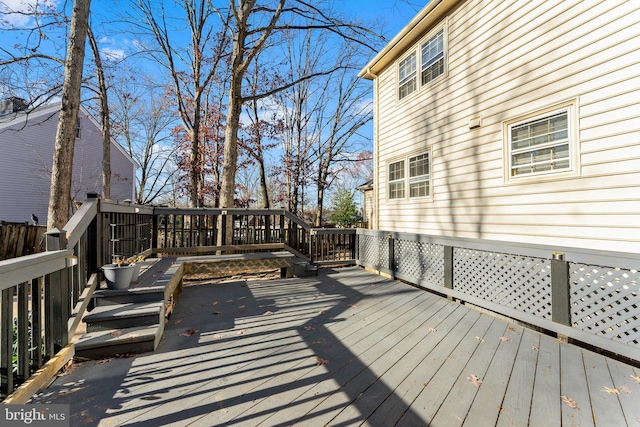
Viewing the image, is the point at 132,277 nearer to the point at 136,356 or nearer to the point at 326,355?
the point at 136,356

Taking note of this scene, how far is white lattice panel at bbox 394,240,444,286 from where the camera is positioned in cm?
443

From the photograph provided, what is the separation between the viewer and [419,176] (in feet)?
18.5

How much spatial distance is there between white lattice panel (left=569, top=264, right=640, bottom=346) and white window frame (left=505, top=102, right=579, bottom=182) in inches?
46.6

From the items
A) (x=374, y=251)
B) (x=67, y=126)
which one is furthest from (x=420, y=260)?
(x=67, y=126)

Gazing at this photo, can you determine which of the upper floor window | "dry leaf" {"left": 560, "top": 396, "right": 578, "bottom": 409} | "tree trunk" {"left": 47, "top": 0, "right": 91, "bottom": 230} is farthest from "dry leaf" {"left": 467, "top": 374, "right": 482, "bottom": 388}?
"tree trunk" {"left": 47, "top": 0, "right": 91, "bottom": 230}

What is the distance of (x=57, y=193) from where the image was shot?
180 inches

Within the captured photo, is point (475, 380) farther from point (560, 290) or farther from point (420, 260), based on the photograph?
point (420, 260)

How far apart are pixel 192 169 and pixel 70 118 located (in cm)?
668

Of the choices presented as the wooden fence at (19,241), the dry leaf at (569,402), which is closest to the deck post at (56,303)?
the dry leaf at (569,402)

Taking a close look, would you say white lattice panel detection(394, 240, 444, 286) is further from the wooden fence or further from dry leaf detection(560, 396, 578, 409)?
the wooden fence

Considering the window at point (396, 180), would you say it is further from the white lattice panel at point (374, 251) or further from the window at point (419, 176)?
the white lattice panel at point (374, 251)

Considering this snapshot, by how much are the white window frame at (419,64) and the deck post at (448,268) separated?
3.22 metres

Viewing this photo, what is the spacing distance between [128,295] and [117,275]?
24cm

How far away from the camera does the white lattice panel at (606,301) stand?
7.93 ft
